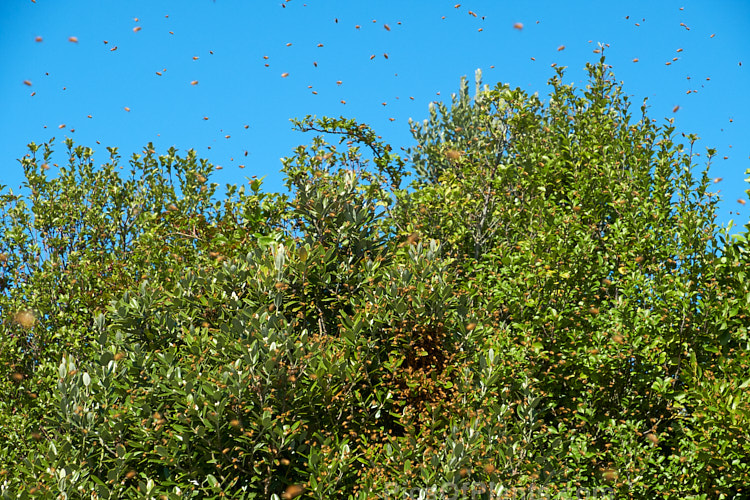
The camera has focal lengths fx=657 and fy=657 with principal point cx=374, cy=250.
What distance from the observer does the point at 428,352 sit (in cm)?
753

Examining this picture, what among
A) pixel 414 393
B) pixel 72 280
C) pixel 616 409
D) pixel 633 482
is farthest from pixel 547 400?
pixel 72 280

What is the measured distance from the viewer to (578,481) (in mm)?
8266

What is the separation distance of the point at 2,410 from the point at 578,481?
9.86m

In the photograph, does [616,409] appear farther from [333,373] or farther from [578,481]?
[333,373]

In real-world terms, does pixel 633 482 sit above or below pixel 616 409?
below

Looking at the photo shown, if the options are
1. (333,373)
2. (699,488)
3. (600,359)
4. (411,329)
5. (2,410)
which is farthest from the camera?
(2,410)

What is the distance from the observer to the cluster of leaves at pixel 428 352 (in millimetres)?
6672

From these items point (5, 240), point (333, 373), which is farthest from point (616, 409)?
point (5, 240)

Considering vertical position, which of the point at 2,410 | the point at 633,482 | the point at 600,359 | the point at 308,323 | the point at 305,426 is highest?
the point at 600,359

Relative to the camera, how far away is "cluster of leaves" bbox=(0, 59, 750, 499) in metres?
6.67

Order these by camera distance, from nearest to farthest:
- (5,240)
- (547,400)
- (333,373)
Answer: (333,373) → (547,400) → (5,240)

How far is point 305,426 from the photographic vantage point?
6.95 meters

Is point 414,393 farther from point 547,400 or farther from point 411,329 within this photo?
point 547,400

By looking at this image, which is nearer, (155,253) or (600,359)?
(600,359)
